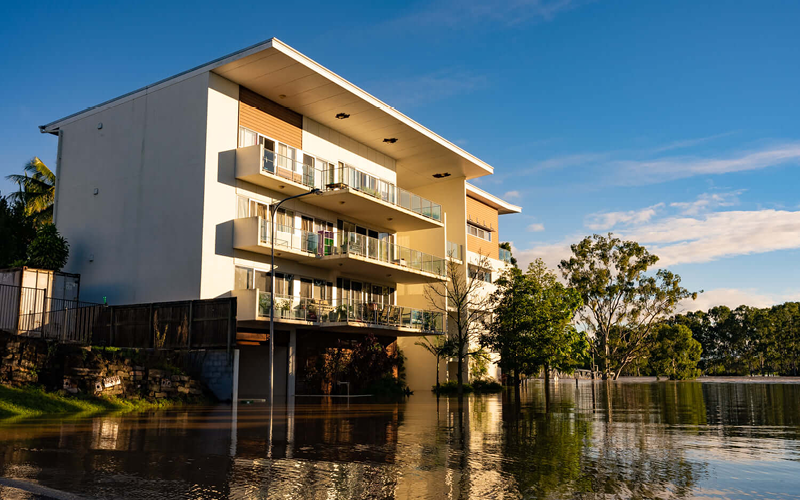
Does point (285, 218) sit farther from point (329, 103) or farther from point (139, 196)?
point (139, 196)

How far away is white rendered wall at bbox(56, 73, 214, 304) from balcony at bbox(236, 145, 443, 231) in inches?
98.9

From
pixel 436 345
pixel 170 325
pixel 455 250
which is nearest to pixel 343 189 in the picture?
pixel 170 325

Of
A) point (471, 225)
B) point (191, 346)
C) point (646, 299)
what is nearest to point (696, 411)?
point (191, 346)

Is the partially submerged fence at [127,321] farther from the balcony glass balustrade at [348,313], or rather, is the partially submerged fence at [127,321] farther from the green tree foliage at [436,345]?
the green tree foliage at [436,345]

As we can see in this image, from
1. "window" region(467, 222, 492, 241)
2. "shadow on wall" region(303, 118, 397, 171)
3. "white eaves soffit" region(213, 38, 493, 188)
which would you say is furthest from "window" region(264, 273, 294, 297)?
"window" region(467, 222, 492, 241)

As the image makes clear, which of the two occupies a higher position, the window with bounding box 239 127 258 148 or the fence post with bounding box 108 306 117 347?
the window with bounding box 239 127 258 148

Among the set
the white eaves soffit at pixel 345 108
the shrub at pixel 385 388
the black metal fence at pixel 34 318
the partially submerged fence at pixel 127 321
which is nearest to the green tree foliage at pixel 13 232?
the partially submerged fence at pixel 127 321

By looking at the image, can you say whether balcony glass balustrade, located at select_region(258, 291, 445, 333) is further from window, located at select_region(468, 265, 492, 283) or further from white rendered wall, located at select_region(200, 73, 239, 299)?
window, located at select_region(468, 265, 492, 283)

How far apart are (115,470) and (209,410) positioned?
13.8 metres

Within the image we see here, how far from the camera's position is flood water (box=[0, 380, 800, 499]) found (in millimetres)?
8172

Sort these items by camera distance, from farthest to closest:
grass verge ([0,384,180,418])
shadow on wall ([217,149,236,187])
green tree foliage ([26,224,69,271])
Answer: green tree foliage ([26,224,69,271]), shadow on wall ([217,149,236,187]), grass verge ([0,384,180,418])

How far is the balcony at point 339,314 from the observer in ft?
96.6

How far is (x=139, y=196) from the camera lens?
31.8 meters

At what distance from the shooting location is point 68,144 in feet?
117
